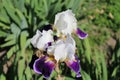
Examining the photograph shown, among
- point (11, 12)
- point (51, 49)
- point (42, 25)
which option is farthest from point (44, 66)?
point (11, 12)

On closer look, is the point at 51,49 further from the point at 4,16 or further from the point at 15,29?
the point at 4,16

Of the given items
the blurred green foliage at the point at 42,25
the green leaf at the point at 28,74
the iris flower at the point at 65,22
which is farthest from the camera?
the blurred green foliage at the point at 42,25

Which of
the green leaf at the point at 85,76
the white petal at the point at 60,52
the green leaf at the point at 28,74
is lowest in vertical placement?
the green leaf at the point at 85,76

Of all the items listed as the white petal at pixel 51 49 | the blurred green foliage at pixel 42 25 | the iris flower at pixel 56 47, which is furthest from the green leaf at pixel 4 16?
the white petal at pixel 51 49

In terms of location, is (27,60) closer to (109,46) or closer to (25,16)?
(25,16)

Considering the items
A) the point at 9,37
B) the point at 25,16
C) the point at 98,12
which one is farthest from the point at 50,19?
the point at 98,12

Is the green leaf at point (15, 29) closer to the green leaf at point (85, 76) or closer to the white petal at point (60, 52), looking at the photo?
the green leaf at point (85, 76)

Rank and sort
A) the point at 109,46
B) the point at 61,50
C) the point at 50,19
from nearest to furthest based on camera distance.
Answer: the point at 61,50 < the point at 50,19 < the point at 109,46

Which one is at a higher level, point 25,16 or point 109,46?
point 25,16
